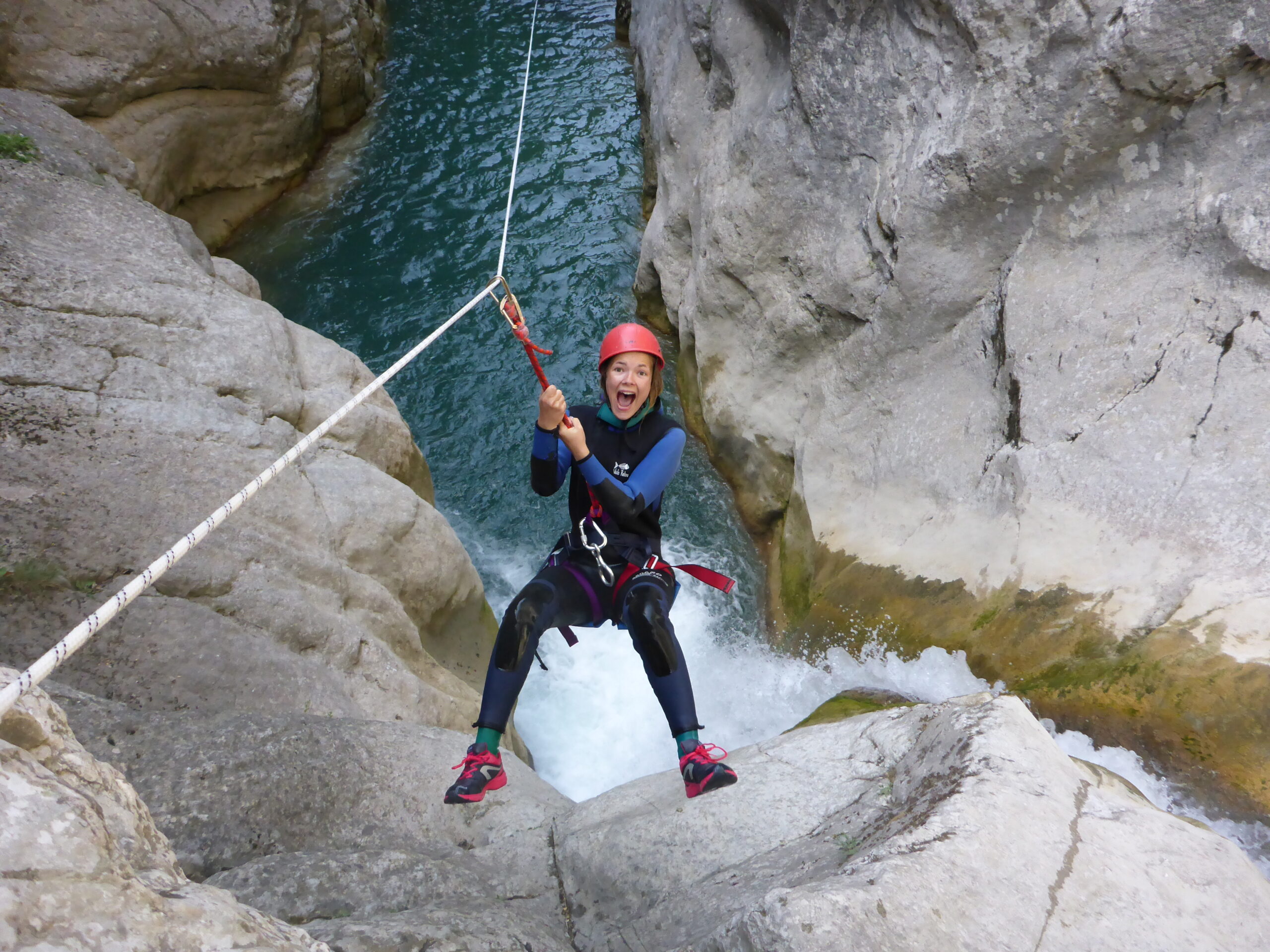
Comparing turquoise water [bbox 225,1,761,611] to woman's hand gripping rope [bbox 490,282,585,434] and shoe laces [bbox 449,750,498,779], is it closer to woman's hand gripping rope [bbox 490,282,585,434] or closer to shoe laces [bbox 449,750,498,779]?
shoe laces [bbox 449,750,498,779]

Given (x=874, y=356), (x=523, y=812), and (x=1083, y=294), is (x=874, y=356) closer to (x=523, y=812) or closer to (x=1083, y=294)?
(x=1083, y=294)

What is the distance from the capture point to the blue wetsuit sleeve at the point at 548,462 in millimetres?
3611

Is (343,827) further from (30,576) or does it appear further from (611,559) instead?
(30,576)

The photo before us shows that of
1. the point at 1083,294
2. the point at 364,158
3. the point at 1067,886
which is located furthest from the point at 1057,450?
the point at 364,158

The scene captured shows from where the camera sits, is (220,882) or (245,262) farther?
(245,262)

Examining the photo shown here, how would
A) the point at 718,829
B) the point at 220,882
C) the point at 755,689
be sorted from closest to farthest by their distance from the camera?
1. the point at 220,882
2. the point at 718,829
3. the point at 755,689

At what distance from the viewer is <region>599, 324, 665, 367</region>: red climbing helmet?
3.80m

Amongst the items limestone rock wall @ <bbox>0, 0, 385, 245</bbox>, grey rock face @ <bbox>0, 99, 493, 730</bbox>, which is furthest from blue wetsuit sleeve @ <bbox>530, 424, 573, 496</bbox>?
limestone rock wall @ <bbox>0, 0, 385, 245</bbox>

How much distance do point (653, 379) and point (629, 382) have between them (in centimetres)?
15

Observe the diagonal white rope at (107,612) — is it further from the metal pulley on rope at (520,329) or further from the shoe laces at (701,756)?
the shoe laces at (701,756)

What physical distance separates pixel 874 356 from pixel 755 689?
2326 millimetres

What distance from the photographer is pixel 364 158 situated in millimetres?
12117

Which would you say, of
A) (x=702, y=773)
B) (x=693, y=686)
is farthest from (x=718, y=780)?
(x=693, y=686)

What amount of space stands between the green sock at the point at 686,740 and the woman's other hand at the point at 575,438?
3.78 feet
